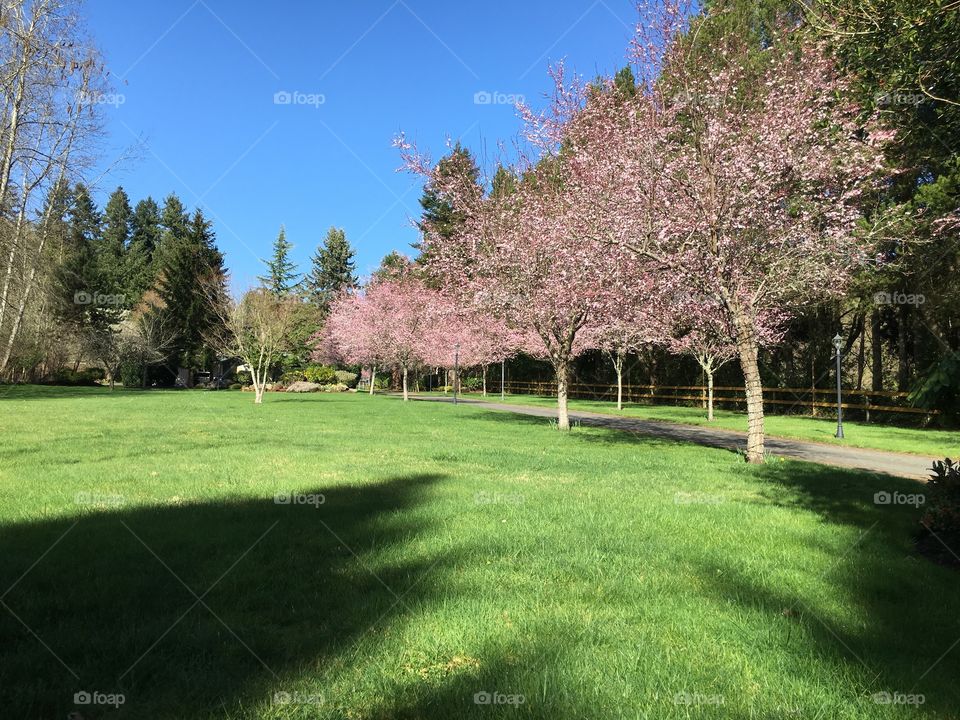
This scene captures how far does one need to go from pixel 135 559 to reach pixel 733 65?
13103 mm

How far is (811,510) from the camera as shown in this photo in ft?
21.4

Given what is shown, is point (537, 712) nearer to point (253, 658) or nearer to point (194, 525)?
point (253, 658)

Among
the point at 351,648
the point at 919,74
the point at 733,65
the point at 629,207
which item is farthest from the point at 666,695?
the point at 733,65

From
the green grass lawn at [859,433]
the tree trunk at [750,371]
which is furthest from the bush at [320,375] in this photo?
the tree trunk at [750,371]

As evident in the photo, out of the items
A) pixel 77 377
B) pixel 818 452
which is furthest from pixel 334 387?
pixel 818 452

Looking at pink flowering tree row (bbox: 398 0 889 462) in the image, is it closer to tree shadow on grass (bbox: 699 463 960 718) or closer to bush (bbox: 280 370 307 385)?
tree shadow on grass (bbox: 699 463 960 718)

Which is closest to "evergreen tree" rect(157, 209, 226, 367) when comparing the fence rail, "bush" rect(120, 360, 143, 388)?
"bush" rect(120, 360, 143, 388)

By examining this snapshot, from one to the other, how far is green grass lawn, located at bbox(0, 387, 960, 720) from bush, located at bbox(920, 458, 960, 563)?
24 cm

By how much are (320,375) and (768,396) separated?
124ft
